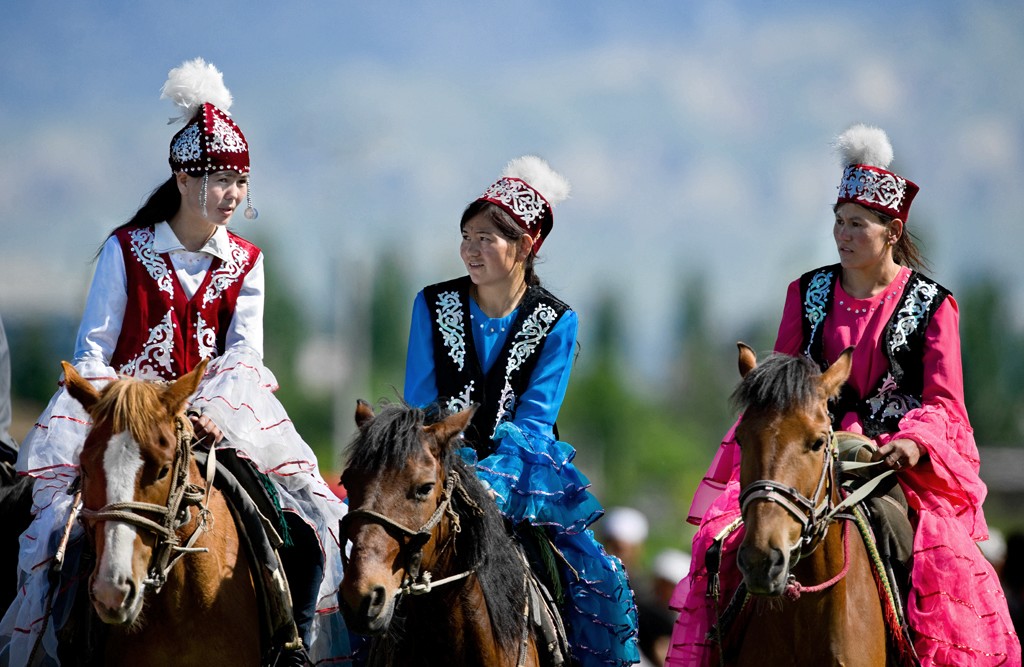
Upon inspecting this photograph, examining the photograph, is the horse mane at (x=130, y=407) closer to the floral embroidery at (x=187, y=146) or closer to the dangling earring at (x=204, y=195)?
the dangling earring at (x=204, y=195)

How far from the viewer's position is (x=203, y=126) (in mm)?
6594

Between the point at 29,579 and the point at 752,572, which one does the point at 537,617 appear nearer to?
the point at 752,572

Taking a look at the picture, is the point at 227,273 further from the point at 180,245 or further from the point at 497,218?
the point at 497,218

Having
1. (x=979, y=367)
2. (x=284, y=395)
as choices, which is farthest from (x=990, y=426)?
(x=284, y=395)

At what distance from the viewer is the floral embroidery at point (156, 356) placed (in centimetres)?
640

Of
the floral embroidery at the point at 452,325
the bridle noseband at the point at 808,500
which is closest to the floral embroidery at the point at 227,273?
the floral embroidery at the point at 452,325

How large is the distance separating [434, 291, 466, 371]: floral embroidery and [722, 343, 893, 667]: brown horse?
1.64 m

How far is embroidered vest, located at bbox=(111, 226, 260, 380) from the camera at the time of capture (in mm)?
6414

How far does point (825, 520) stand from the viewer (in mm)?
5504

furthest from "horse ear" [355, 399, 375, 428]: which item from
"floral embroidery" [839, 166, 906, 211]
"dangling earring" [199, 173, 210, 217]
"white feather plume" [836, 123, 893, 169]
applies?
"white feather plume" [836, 123, 893, 169]

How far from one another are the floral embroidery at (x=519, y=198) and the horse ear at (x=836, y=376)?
77.2 inches

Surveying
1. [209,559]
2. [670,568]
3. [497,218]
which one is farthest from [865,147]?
[670,568]

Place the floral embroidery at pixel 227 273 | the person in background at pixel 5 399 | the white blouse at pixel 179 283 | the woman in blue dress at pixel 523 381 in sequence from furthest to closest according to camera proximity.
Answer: the person in background at pixel 5 399
the floral embroidery at pixel 227 273
the woman in blue dress at pixel 523 381
the white blouse at pixel 179 283

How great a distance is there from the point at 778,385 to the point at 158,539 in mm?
2583
